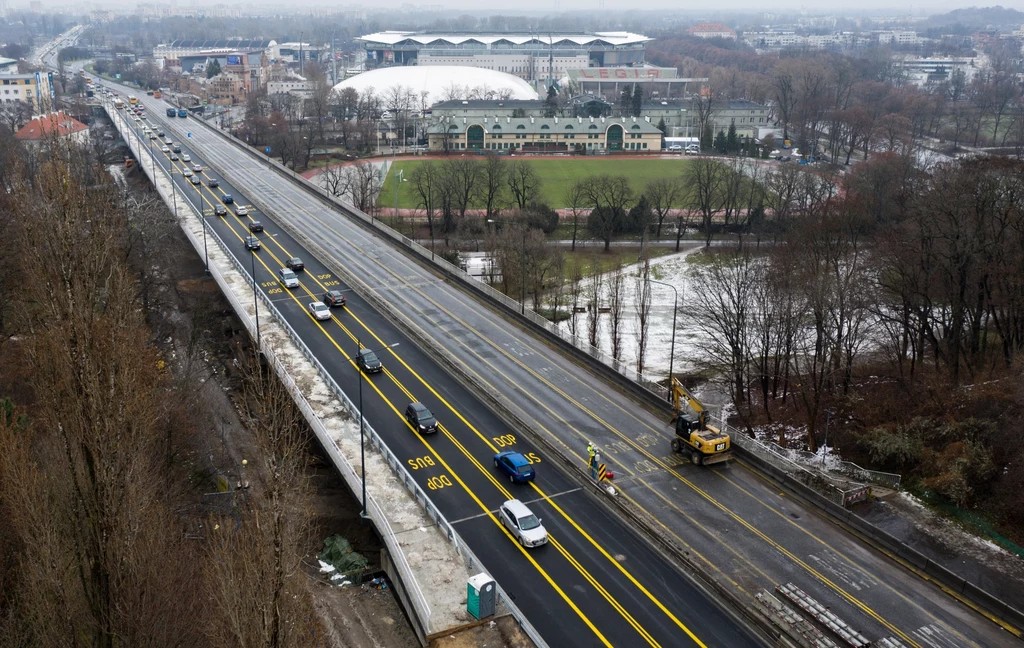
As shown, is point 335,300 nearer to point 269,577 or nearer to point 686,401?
point 686,401

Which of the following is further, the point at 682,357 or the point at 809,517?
the point at 682,357

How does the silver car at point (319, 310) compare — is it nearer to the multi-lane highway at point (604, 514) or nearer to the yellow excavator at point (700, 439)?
the multi-lane highway at point (604, 514)

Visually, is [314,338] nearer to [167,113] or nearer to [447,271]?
[447,271]

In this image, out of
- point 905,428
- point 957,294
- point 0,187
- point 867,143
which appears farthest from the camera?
point 867,143

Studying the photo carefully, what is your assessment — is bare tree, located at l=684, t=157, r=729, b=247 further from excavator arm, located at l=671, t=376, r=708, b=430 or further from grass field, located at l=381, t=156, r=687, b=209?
excavator arm, located at l=671, t=376, r=708, b=430

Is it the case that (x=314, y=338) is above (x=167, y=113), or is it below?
below

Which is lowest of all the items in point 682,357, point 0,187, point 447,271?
point 682,357

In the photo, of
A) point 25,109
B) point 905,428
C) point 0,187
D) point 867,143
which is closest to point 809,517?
point 905,428

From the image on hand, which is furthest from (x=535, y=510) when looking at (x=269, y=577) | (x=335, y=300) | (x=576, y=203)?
(x=576, y=203)
